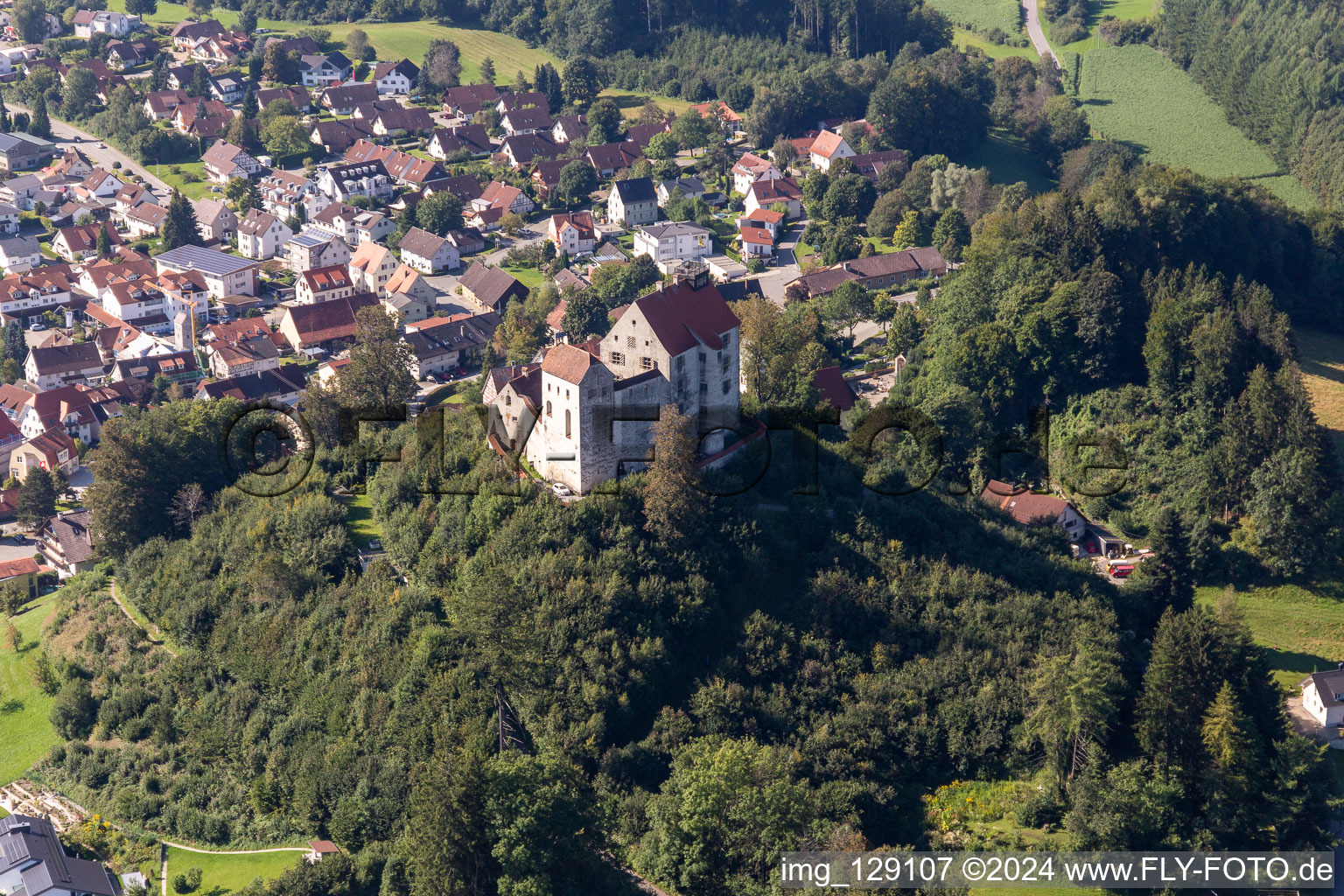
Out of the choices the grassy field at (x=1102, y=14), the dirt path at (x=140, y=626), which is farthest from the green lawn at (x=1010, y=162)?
the dirt path at (x=140, y=626)

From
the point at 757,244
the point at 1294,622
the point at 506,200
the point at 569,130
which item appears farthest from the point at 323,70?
the point at 1294,622

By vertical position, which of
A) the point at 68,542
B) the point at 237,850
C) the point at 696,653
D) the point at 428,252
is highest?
the point at 428,252

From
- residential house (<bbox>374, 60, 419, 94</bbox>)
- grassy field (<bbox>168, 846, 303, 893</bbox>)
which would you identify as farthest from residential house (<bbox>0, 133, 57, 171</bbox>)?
grassy field (<bbox>168, 846, 303, 893</bbox>)

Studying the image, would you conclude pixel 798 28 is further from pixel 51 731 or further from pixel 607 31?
pixel 51 731

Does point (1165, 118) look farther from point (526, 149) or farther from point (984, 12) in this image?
point (526, 149)

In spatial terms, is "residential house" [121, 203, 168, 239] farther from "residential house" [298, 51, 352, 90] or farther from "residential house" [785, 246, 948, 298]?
"residential house" [785, 246, 948, 298]
